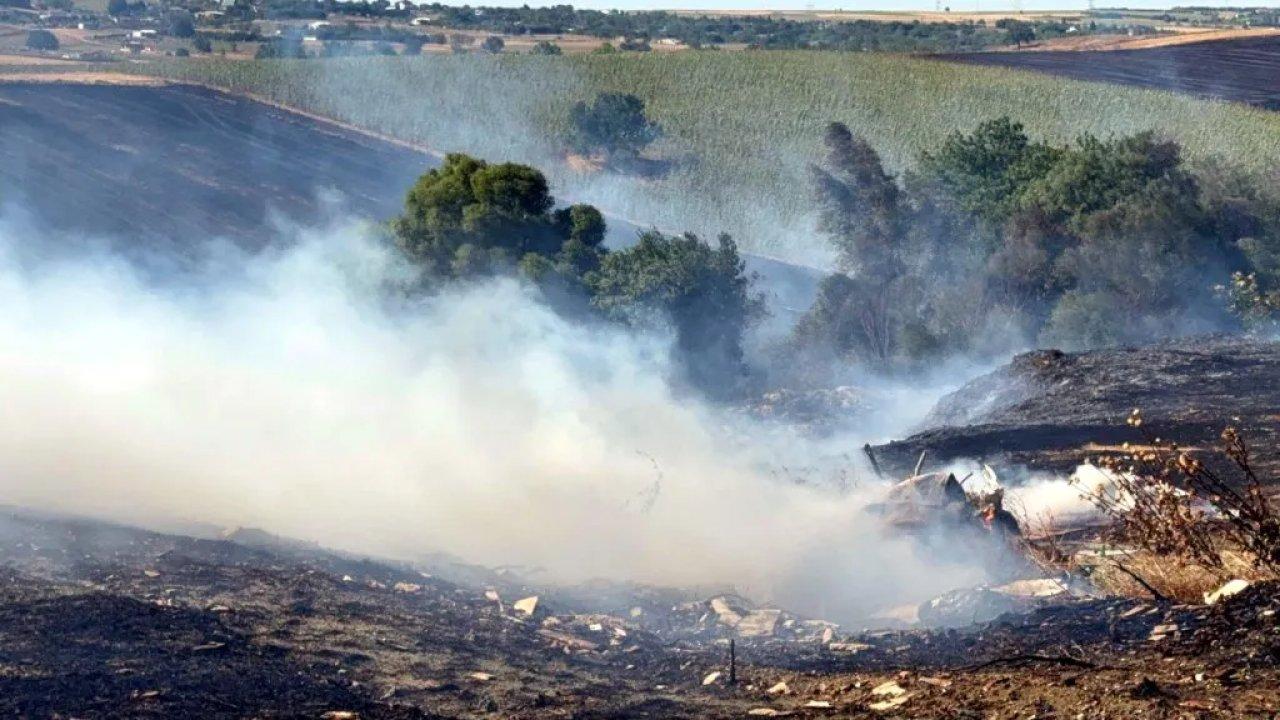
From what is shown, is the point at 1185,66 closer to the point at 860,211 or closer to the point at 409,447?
the point at 860,211

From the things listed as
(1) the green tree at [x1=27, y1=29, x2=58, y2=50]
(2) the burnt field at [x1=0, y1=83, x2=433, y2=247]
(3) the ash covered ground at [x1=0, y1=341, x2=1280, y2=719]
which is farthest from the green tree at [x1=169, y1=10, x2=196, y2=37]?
(3) the ash covered ground at [x1=0, y1=341, x2=1280, y2=719]

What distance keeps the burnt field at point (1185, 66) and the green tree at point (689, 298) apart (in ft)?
100

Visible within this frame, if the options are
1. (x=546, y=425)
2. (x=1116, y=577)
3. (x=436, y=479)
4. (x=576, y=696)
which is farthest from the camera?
(x=546, y=425)

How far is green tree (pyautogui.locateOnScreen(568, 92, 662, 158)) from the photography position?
2808 inches

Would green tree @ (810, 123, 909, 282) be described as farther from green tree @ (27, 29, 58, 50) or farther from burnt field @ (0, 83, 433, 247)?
green tree @ (27, 29, 58, 50)

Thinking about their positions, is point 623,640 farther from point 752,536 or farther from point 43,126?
point 43,126

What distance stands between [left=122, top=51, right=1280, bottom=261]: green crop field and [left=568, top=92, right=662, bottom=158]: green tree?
1.37 m

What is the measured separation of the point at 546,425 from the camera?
2316cm

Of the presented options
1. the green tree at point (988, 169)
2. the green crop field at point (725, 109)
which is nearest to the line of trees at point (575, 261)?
the green tree at point (988, 169)

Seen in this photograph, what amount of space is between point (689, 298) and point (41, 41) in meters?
48.3

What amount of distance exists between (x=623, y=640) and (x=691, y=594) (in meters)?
3.21

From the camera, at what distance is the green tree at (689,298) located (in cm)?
3725

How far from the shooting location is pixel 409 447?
21.8 m

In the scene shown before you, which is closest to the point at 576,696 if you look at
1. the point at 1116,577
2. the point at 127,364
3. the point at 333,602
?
the point at 333,602
